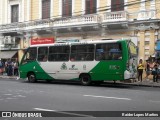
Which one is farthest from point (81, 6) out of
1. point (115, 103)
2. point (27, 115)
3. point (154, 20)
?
point (27, 115)

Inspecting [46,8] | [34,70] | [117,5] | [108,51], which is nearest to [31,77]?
[34,70]

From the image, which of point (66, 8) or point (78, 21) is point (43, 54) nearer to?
point (78, 21)

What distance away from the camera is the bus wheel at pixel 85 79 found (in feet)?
71.9

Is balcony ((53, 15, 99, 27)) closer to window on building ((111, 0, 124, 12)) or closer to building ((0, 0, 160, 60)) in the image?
building ((0, 0, 160, 60))

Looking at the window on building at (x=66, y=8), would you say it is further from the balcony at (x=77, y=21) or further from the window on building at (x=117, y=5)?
the window on building at (x=117, y=5)

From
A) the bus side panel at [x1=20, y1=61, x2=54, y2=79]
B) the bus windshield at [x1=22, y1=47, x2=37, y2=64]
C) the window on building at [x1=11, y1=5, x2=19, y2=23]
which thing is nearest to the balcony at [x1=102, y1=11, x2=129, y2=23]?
the bus windshield at [x1=22, y1=47, x2=37, y2=64]

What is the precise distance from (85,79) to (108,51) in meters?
2.57

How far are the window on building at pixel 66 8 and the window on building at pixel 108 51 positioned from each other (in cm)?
1109

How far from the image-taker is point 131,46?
21.3 m

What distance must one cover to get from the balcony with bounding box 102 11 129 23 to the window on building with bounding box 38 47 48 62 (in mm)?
6639

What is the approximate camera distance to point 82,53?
22156mm

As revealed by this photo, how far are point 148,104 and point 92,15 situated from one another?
17495 millimetres

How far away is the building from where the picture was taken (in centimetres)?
2683

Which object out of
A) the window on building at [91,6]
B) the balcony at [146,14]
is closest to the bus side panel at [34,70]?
the window on building at [91,6]
